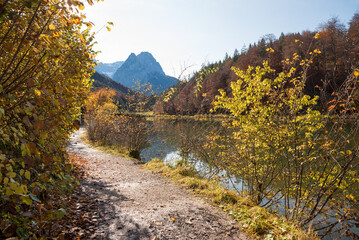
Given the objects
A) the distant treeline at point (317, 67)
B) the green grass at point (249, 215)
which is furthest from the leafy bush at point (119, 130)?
the green grass at point (249, 215)

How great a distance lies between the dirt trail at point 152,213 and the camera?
4004 millimetres

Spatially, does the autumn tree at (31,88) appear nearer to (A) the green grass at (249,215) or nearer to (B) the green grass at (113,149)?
(A) the green grass at (249,215)

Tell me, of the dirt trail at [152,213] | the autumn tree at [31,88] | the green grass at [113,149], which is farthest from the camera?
the green grass at [113,149]

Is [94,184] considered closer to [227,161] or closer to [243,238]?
[227,161]

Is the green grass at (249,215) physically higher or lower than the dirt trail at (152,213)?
higher

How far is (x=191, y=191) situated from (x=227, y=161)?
1.75m

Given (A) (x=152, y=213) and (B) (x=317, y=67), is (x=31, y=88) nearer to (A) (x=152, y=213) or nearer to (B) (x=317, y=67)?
(A) (x=152, y=213)

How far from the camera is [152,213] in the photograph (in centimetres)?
482

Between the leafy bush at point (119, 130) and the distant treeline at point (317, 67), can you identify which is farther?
the leafy bush at point (119, 130)

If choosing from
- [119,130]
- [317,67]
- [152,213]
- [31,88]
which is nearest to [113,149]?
[119,130]

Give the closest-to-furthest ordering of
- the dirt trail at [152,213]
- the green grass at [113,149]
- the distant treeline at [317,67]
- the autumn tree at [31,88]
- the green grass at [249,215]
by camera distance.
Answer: the autumn tree at [31,88]
the green grass at [249,215]
the dirt trail at [152,213]
the distant treeline at [317,67]
the green grass at [113,149]

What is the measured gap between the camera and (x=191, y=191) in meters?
6.61

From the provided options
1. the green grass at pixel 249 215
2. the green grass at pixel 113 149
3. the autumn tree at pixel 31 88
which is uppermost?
the autumn tree at pixel 31 88

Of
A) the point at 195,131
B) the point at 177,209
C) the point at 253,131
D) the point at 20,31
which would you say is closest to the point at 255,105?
the point at 253,131
